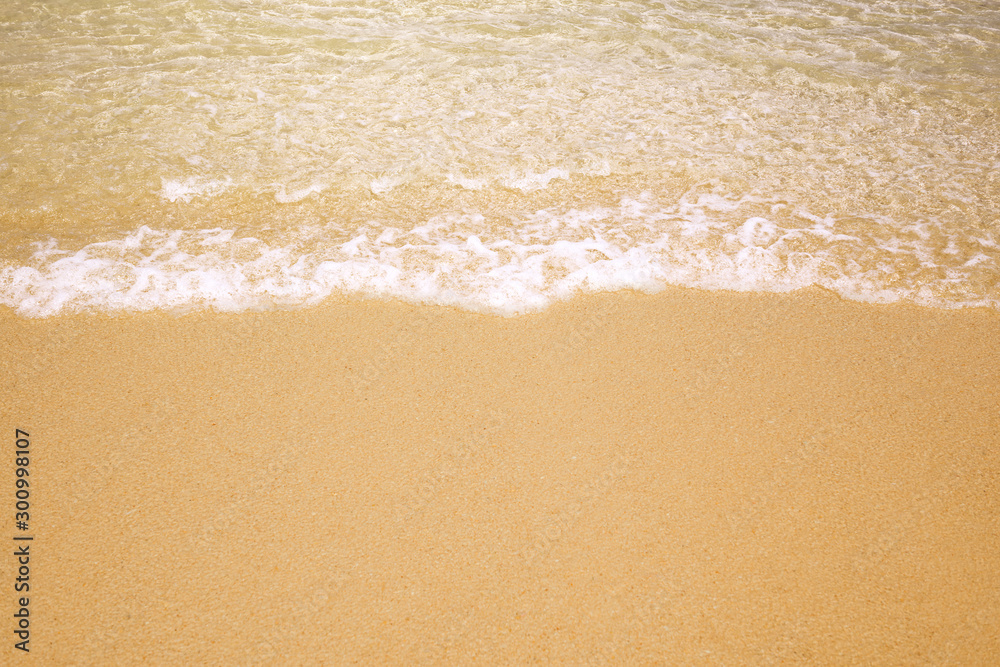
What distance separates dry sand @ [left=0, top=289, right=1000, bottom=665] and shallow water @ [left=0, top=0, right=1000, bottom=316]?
0.98ft

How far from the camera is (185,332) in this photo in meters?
3.05

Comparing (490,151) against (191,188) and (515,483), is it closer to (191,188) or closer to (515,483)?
(191,188)

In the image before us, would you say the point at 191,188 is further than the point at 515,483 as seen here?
Yes

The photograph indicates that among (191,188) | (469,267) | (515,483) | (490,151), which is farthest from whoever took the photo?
(490,151)

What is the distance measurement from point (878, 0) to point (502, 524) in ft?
21.8

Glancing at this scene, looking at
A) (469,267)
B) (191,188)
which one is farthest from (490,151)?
(191,188)

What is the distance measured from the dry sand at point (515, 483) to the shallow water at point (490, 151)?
297 millimetres

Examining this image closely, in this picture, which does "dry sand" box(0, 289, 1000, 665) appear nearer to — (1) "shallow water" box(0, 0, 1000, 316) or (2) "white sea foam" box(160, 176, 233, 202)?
(1) "shallow water" box(0, 0, 1000, 316)

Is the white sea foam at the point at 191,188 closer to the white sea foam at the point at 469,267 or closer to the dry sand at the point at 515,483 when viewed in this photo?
the white sea foam at the point at 469,267

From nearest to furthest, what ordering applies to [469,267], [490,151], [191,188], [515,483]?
[515,483] < [469,267] < [191,188] < [490,151]

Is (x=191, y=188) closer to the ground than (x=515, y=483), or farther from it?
farther from it

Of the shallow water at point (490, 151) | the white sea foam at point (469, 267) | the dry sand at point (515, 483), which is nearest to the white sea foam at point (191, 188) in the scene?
the shallow water at point (490, 151)

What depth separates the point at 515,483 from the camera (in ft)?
8.11

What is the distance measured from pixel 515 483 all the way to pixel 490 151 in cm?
253
